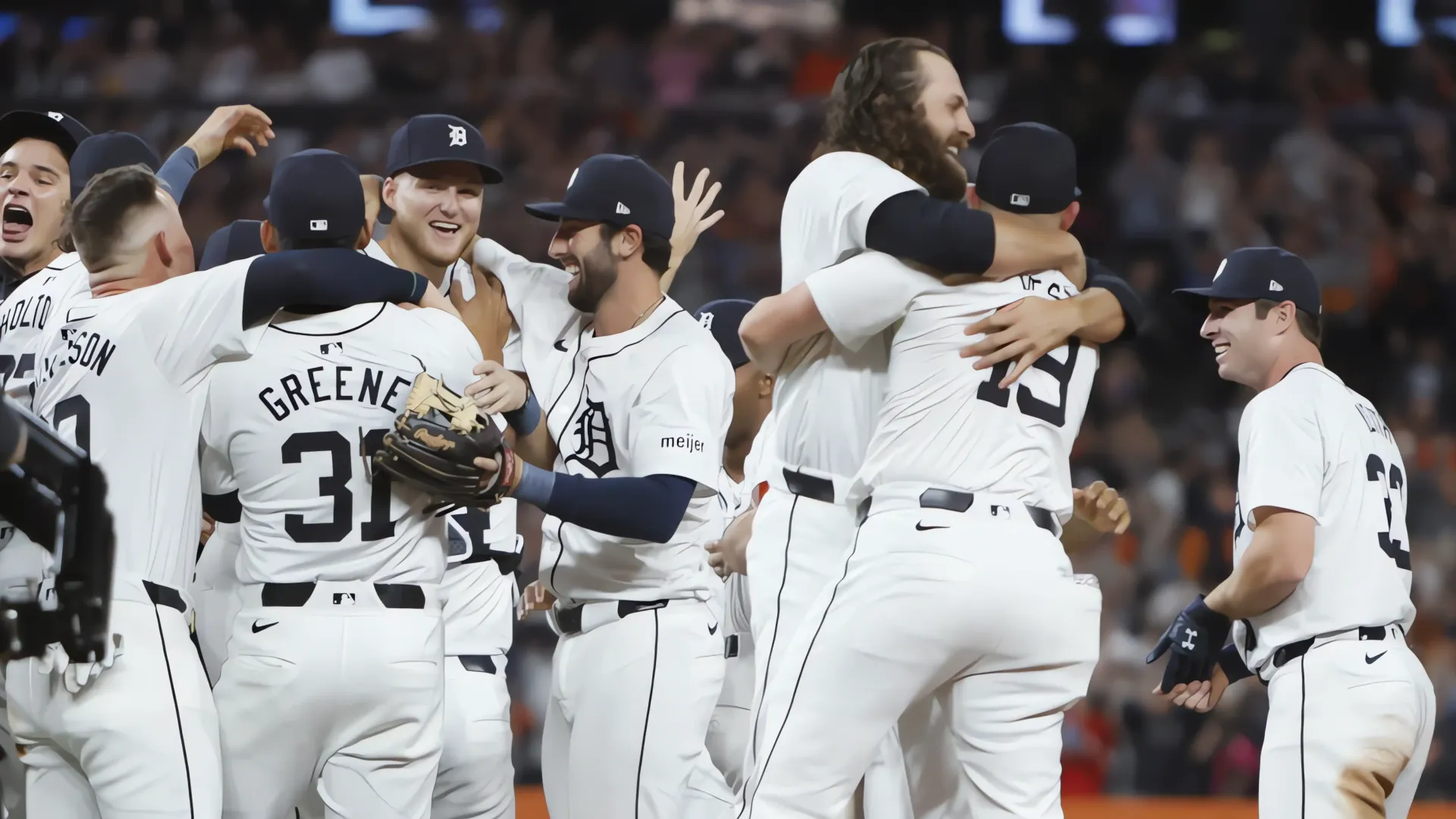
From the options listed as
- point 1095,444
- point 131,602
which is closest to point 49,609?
point 131,602

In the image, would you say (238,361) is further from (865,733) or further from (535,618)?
(535,618)

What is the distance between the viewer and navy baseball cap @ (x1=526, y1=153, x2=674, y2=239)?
14.2 feet

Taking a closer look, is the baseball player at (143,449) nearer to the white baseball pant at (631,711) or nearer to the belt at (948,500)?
the white baseball pant at (631,711)

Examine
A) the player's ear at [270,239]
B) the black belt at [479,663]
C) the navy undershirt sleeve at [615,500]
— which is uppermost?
the player's ear at [270,239]

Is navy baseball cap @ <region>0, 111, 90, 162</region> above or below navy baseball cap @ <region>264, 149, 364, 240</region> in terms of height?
above

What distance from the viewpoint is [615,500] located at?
3918 mm

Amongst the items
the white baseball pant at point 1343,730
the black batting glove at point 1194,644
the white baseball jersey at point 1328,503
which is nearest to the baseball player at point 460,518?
the black batting glove at point 1194,644

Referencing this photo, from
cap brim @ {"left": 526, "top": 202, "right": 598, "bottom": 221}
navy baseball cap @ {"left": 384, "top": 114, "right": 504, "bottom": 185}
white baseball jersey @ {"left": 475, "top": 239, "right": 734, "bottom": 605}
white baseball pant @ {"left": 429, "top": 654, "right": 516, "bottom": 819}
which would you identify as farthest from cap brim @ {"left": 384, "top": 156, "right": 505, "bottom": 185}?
white baseball pant @ {"left": 429, "top": 654, "right": 516, "bottom": 819}

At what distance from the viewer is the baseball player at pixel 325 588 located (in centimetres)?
355

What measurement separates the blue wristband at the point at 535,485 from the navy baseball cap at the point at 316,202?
2.29 ft

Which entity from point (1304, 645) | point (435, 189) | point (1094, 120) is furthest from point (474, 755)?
point (1094, 120)

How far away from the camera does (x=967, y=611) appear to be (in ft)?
10.8

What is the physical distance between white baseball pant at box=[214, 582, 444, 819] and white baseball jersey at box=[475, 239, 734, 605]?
697 mm

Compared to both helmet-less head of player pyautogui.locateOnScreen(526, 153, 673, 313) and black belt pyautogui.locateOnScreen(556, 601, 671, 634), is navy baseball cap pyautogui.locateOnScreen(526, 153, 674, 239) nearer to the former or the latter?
helmet-less head of player pyautogui.locateOnScreen(526, 153, 673, 313)
